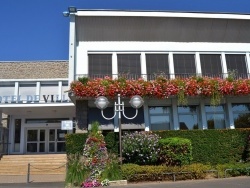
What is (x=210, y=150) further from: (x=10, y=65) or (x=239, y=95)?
(x=10, y=65)

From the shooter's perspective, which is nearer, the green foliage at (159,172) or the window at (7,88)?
the green foliage at (159,172)

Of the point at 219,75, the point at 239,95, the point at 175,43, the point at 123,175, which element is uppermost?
the point at 175,43

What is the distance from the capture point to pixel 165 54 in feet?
68.1

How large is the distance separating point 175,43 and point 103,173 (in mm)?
11114

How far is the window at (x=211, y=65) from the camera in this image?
20633mm

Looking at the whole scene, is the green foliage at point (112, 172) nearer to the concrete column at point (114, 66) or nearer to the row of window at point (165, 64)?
the concrete column at point (114, 66)

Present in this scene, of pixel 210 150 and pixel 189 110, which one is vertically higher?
pixel 189 110

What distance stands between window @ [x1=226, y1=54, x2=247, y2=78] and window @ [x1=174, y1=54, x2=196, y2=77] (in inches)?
94.9

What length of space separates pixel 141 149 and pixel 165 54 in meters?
7.83

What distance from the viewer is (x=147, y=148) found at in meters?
15.1

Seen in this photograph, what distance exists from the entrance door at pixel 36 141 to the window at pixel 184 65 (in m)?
13.3

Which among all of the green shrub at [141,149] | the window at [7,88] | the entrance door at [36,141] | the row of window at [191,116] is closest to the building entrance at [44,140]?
the entrance door at [36,141]

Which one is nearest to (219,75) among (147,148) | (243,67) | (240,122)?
(243,67)

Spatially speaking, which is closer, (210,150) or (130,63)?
(210,150)
